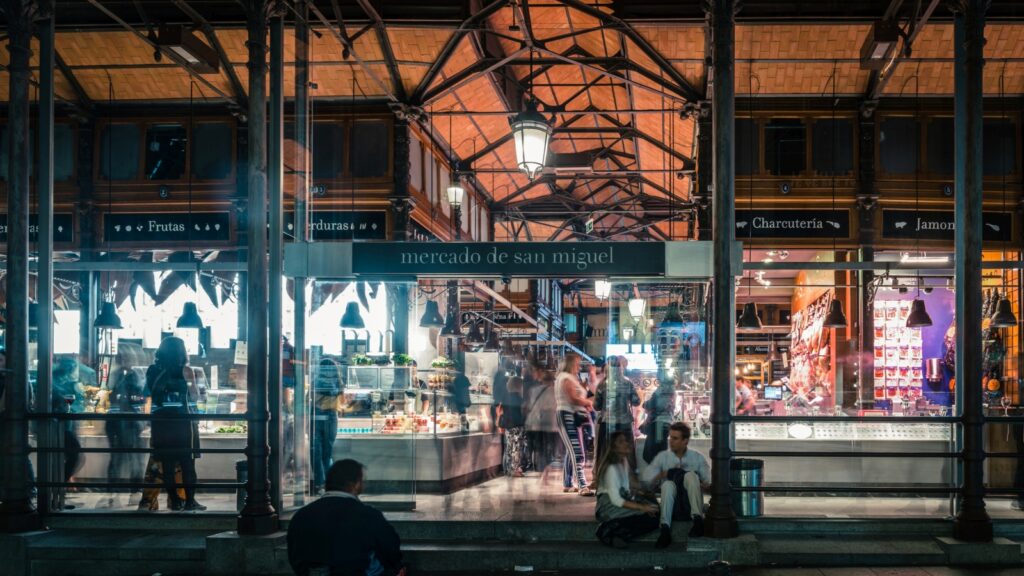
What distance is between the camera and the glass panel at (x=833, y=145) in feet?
46.3

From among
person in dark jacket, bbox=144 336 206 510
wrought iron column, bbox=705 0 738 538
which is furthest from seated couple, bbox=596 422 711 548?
person in dark jacket, bbox=144 336 206 510

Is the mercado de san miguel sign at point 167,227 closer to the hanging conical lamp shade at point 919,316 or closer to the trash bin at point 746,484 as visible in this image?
the trash bin at point 746,484

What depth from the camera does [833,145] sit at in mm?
14156

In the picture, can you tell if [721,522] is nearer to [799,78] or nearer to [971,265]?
[971,265]

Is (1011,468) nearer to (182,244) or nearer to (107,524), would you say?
(107,524)

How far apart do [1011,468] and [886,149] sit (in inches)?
192

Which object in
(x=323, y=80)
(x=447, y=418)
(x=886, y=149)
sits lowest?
(x=447, y=418)

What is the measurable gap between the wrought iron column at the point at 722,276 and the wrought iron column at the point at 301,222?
4.17m

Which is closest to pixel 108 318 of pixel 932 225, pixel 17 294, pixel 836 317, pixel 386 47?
pixel 17 294

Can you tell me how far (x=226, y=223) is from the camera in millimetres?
14609

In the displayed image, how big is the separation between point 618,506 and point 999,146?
8.92 meters

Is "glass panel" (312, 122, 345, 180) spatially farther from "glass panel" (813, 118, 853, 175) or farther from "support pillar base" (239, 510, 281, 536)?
"glass panel" (813, 118, 853, 175)

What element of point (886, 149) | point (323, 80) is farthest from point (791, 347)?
point (323, 80)

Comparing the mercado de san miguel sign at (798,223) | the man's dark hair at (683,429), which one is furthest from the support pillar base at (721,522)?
the mercado de san miguel sign at (798,223)
